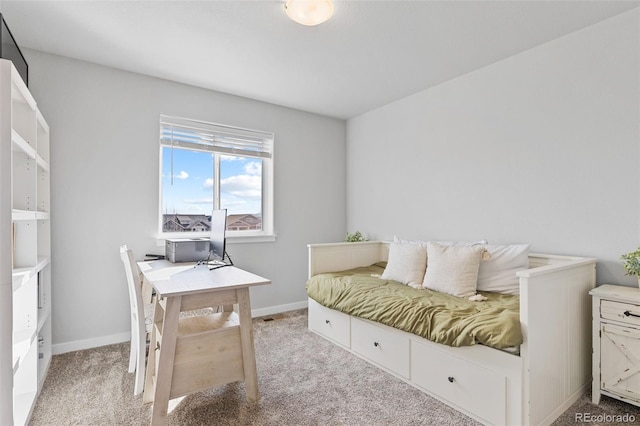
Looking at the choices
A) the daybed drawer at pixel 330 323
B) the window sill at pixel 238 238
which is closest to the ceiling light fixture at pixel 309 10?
the window sill at pixel 238 238

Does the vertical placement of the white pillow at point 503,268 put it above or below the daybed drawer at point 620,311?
above

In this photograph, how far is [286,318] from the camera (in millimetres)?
3555

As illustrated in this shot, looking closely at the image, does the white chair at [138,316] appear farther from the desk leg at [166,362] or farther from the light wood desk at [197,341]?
the desk leg at [166,362]

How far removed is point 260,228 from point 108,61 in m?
2.05

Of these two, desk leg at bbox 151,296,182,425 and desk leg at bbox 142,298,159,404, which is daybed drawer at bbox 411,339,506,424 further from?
desk leg at bbox 142,298,159,404

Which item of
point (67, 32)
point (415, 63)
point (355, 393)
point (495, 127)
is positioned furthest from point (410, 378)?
point (67, 32)

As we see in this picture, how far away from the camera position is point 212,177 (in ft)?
11.4

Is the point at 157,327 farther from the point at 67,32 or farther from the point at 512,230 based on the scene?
the point at 512,230

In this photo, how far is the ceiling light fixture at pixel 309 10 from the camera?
1.93 meters

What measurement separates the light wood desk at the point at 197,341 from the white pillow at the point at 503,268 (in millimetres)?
1626

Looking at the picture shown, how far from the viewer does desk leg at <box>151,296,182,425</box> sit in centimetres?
169

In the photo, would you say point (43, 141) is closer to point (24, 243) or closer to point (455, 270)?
point (24, 243)

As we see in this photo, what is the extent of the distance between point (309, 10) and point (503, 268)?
7.11 feet

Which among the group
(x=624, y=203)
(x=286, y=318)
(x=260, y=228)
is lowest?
(x=286, y=318)
